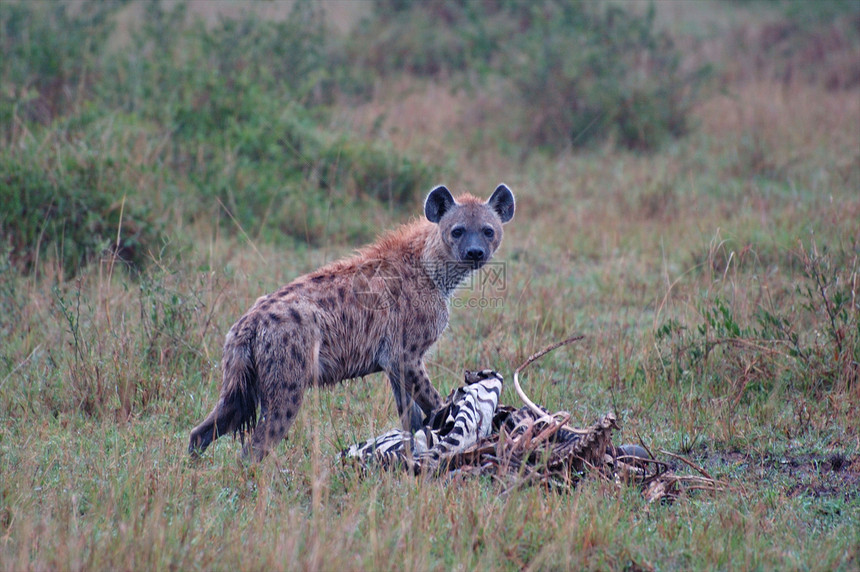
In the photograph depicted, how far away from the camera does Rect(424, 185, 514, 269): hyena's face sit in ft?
14.7

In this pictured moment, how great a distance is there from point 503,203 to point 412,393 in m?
1.39

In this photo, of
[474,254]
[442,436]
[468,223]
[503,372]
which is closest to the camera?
[442,436]

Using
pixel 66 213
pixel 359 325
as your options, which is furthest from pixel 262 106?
pixel 359 325

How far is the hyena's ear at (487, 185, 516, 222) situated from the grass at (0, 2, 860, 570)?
74 cm

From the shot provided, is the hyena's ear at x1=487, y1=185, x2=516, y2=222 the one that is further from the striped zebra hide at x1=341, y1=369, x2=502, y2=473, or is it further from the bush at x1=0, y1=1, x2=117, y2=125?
the bush at x1=0, y1=1, x2=117, y2=125

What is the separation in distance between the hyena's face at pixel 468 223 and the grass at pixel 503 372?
67 centimetres

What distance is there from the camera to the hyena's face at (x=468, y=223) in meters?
4.49

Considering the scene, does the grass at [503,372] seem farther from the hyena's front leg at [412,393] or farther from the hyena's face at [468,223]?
the hyena's face at [468,223]

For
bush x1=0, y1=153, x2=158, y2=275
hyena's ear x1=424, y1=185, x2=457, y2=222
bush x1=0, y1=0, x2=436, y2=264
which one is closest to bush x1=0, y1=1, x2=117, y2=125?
bush x1=0, y1=0, x2=436, y2=264

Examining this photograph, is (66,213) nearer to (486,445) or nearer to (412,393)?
(412,393)

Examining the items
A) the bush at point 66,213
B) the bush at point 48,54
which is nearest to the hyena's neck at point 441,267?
the bush at point 66,213

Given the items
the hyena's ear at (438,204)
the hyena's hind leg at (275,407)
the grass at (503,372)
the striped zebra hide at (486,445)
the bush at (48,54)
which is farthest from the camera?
the bush at (48,54)

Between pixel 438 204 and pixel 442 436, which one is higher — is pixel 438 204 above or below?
above

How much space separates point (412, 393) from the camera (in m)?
4.05
